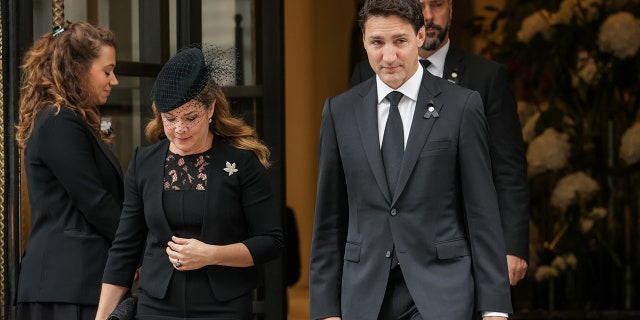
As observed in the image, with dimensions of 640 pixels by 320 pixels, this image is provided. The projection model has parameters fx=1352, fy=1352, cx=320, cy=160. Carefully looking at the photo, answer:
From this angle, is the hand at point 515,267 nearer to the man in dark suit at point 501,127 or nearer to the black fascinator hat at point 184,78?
the man in dark suit at point 501,127

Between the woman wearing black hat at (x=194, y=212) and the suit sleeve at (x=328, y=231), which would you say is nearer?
the suit sleeve at (x=328, y=231)

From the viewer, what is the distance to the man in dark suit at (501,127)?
475 cm

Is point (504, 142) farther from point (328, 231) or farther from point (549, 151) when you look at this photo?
point (549, 151)

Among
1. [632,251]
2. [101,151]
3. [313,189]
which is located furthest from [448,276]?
[313,189]

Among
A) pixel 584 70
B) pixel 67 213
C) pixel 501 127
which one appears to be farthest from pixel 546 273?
pixel 67 213

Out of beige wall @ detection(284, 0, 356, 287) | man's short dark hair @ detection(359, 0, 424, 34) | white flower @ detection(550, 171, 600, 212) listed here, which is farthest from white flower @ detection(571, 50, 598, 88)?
man's short dark hair @ detection(359, 0, 424, 34)

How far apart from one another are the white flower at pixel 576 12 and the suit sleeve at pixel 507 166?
2.91 meters

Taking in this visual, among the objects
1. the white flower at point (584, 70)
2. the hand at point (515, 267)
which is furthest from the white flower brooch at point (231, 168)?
the white flower at point (584, 70)

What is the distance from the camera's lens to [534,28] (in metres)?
7.55

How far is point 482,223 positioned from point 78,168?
1.49 m

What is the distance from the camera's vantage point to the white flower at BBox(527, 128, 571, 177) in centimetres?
740

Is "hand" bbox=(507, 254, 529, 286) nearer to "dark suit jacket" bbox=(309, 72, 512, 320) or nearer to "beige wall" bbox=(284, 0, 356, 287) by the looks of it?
"dark suit jacket" bbox=(309, 72, 512, 320)

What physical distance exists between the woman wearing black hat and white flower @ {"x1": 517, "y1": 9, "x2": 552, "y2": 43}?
12.4 ft

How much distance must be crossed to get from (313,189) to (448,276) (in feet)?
22.1
